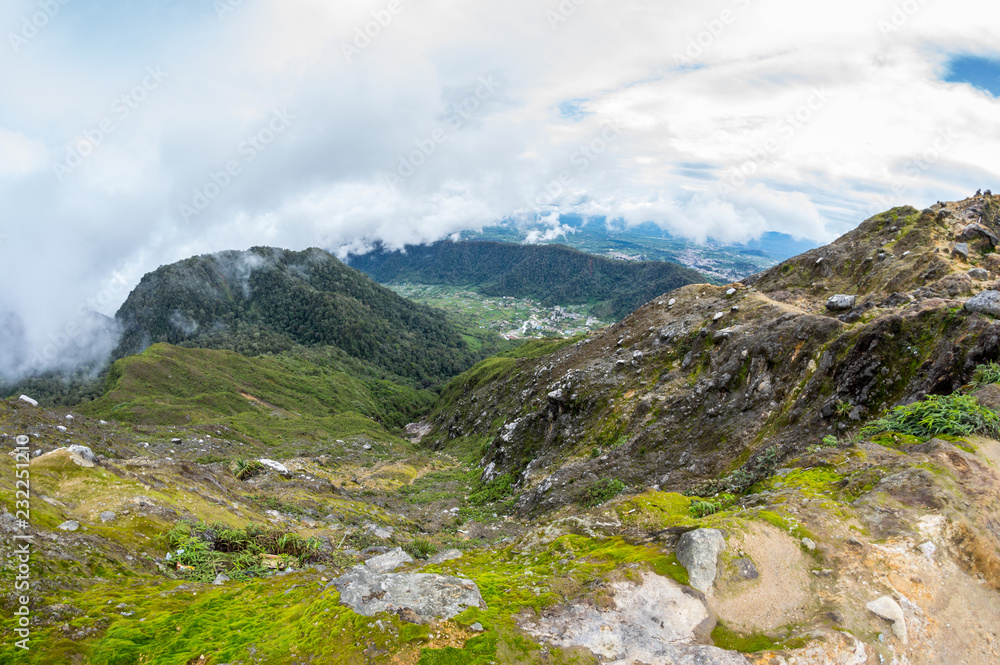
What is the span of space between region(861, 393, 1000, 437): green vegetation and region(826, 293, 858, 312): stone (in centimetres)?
1956

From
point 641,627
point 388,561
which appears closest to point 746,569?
point 641,627

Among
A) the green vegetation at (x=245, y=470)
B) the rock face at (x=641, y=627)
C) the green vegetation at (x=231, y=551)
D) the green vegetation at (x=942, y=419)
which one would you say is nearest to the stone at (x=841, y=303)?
the green vegetation at (x=942, y=419)

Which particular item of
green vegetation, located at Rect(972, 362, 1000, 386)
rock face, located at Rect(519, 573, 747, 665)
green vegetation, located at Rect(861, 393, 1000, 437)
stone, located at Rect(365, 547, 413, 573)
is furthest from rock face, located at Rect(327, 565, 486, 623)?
green vegetation, located at Rect(972, 362, 1000, 386)

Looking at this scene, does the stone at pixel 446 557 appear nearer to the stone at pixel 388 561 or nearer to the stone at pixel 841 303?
the stone at pixel 388 561

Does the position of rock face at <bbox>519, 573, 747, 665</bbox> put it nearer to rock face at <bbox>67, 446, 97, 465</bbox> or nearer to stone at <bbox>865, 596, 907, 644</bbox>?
stone at <bbox>865, 596, 907, 644</bbox>

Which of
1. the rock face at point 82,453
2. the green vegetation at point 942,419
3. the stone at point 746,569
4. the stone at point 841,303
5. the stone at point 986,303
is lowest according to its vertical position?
the stone at point 841,303

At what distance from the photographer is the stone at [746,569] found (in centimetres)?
950

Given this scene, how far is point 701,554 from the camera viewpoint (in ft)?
32.3

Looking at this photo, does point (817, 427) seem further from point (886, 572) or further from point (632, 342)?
point (632, 342)

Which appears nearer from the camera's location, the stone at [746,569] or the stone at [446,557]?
the stone at [746,569]

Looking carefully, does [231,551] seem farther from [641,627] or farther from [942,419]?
[942,419]

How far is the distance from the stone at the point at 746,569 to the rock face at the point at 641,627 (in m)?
1.29

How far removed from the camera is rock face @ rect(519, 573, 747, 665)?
8.05 meters

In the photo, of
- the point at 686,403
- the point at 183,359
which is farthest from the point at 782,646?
the point at 183,359
